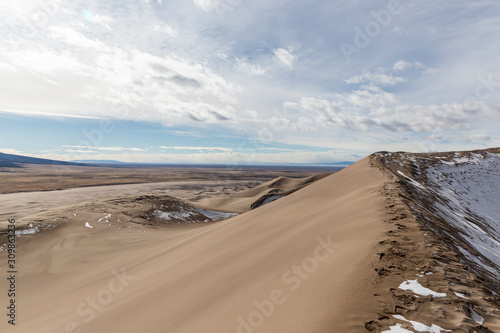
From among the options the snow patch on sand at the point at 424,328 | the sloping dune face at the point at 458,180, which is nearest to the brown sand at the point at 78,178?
the sloping dune face at the point at 458,180

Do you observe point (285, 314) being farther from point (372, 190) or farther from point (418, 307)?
point (372, 190)

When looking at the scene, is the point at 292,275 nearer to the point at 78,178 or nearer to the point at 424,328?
the point at 424,328

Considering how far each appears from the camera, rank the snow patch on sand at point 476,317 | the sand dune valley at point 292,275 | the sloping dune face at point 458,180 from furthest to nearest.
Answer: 1. the sloping dune face at point 458,180
2. the sand dune valley at point 292,275
3. the snow patch on sand at point 476,317

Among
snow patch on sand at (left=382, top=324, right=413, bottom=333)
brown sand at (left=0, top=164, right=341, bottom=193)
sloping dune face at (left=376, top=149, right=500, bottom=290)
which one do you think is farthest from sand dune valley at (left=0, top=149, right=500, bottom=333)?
brown sand at (left=0, top=164, right=341, bottom=193)

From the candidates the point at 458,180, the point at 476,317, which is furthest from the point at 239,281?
the point at 458,180

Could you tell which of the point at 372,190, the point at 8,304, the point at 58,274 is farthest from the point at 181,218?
the point at 372,190

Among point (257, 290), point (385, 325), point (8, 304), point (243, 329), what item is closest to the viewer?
point (385, 325)

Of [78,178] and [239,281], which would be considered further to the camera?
[78,178]

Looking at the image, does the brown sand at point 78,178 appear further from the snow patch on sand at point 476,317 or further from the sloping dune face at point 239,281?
the snow patch on sand at point 476,317
